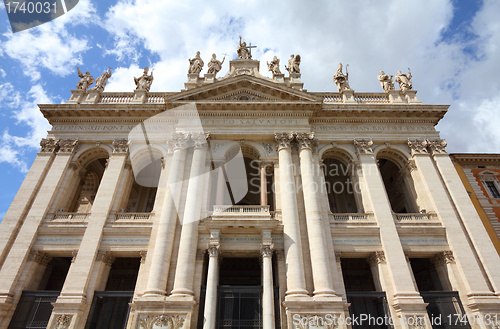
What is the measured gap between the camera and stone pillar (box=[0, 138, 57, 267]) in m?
16.5

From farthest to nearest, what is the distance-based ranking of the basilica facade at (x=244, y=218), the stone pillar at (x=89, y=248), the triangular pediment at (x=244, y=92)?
1. the triangular pediment at (x=244, y=92)
2. the basilica facade at (x=244, y=218)
3. the stone pillar at (x=89, y=248)

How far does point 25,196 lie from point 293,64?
2116cm

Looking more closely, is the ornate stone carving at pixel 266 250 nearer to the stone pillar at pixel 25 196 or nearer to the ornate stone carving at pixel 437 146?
the ornate stone carving at pixel 437 146

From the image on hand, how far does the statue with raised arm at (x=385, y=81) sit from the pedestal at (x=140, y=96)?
18767 millimetres

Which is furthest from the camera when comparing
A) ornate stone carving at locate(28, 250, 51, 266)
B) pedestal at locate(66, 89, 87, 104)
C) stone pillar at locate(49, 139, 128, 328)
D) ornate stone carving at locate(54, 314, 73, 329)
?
pedestal at locate(66, 89, 87, 104)

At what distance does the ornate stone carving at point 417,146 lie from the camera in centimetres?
2014

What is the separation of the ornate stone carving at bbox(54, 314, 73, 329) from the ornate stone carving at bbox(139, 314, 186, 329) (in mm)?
3624

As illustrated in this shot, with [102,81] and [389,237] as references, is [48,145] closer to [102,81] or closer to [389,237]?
[102,81]

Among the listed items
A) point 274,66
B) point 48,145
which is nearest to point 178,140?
point 48,145

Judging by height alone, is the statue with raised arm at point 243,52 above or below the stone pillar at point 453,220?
above

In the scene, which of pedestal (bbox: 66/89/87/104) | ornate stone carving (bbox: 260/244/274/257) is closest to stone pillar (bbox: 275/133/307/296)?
ornate stone carving (bbox: 260/244/274/257)

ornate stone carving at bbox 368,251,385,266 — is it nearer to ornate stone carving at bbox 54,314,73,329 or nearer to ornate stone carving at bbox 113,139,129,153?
ornate stone carving at bbox 54,314,73,329

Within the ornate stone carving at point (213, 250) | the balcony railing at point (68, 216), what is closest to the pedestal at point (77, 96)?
the balcony railing at point (68, 216)

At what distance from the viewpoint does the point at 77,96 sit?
22422mm
